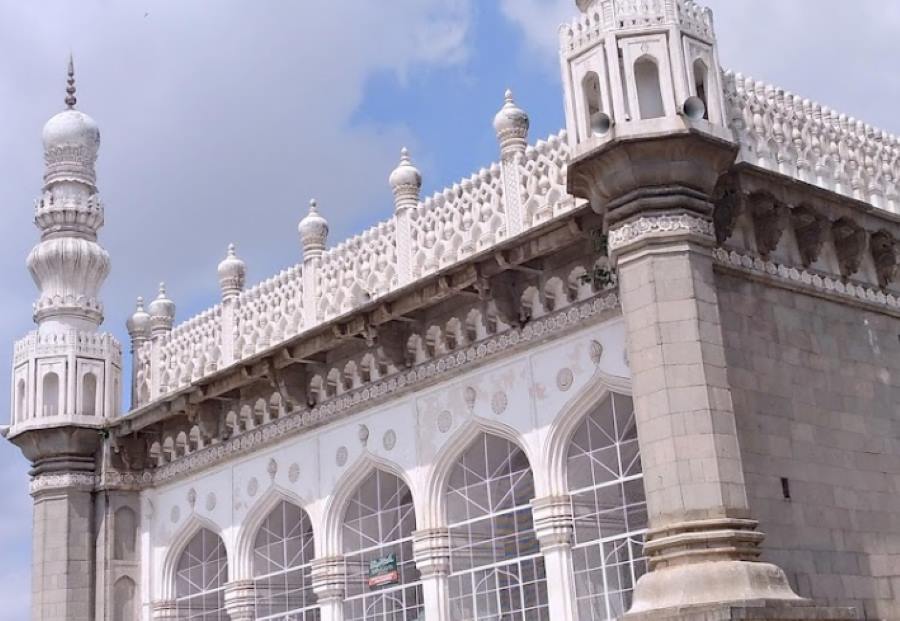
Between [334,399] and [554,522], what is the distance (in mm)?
4167

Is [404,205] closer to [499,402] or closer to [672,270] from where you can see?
[499,402]

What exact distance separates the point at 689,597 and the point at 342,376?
724cm

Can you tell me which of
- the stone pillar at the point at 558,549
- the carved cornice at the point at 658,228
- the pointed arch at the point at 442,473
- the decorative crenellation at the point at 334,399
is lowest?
the stone pillar at the point at 558,549

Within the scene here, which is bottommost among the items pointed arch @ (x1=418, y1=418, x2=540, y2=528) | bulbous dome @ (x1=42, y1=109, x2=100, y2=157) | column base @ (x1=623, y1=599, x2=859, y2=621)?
column base @ (x1=623, y1=599, x2=859, y2=621)

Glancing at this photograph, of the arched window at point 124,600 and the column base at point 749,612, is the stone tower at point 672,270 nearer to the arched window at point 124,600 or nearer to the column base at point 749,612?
the column base at point 749,612

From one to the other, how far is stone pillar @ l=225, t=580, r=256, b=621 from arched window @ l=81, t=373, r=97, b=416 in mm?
3682

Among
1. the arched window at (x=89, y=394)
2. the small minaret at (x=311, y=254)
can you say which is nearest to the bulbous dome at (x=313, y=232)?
the small minaret at (x=311, y=254)

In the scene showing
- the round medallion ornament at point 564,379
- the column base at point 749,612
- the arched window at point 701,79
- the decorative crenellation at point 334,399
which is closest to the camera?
the column base at point 749,612

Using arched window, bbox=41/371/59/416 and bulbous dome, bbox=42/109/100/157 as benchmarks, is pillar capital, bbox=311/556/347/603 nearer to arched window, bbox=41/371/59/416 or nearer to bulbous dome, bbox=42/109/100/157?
arched window, bbox=41/371/59/416

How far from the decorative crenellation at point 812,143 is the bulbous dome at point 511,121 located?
108 inches

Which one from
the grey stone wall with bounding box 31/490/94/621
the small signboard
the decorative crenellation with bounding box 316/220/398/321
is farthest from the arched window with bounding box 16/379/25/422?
the small signboard

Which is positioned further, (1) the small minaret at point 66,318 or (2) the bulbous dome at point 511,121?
(1) the small minaret at point 66,318

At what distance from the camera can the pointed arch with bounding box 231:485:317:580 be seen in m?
17.9

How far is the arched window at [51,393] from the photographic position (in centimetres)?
1980
